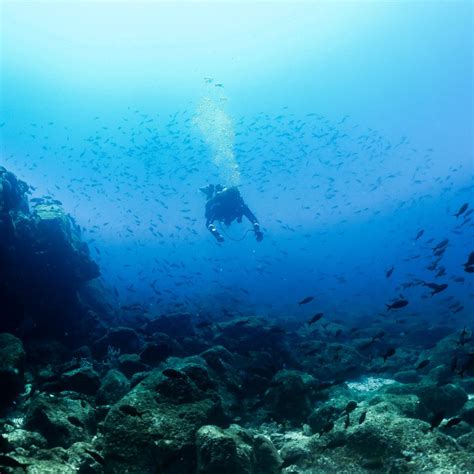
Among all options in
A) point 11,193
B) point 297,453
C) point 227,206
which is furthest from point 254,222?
point 297,453

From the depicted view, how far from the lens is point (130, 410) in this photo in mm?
5719

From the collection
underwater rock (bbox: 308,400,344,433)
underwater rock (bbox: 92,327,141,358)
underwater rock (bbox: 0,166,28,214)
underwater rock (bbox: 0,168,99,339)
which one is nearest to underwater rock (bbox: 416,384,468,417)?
underwater rock (bbox: 308,400,344,433)

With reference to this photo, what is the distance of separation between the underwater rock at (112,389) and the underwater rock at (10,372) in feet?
6.17

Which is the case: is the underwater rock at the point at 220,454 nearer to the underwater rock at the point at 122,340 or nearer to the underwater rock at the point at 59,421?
the underwater rock at the point at 59,421

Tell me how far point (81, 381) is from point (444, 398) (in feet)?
29.6

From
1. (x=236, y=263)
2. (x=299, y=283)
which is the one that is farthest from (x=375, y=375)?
(x=236, y=263)

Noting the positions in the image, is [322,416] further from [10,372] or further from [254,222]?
[254,222]

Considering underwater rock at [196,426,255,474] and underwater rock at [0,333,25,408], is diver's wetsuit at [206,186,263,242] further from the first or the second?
underwater rock at [196,426,255,474]

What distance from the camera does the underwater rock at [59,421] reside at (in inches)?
260

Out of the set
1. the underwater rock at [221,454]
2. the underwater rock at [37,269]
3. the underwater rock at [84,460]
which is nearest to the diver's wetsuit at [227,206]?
the underwater rock at [37,269]

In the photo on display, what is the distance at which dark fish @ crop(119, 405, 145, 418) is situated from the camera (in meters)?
5.70

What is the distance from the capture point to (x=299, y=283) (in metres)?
69.6

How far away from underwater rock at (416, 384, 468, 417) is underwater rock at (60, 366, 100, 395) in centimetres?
825

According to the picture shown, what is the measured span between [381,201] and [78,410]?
16392 cm
